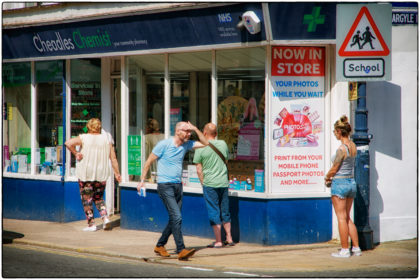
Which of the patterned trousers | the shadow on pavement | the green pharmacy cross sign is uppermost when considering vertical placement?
the green pharmacy cross sign

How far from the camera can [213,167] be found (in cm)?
1111

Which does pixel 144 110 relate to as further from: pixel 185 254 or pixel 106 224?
pixel 185 254

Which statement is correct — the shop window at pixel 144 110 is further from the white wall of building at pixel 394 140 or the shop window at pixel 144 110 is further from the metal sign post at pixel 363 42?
the metal sign post at pixel 363 42

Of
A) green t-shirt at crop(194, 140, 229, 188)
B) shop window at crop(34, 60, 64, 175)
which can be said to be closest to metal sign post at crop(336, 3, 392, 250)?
green t-shirt at crop(194, 140, 229, 188)

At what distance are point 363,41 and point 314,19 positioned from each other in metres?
0.92

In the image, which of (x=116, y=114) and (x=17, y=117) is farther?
(x=17, y=117)

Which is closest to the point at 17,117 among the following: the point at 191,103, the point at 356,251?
the point at 191,103

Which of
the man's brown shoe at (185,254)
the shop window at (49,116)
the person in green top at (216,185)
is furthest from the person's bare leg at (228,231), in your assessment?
the shop window at (49,116)

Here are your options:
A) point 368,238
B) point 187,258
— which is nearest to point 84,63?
point 187,258

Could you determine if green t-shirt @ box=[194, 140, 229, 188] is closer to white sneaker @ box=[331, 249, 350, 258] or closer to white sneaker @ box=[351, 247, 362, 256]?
white sneaker @ box=[331, 249, 350, 258]

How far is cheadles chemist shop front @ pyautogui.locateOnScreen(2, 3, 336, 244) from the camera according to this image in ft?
36.9

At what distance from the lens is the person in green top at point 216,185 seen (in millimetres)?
11086

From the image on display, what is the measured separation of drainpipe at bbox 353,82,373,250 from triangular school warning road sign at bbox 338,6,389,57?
580mm

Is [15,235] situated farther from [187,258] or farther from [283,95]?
[283,95]
